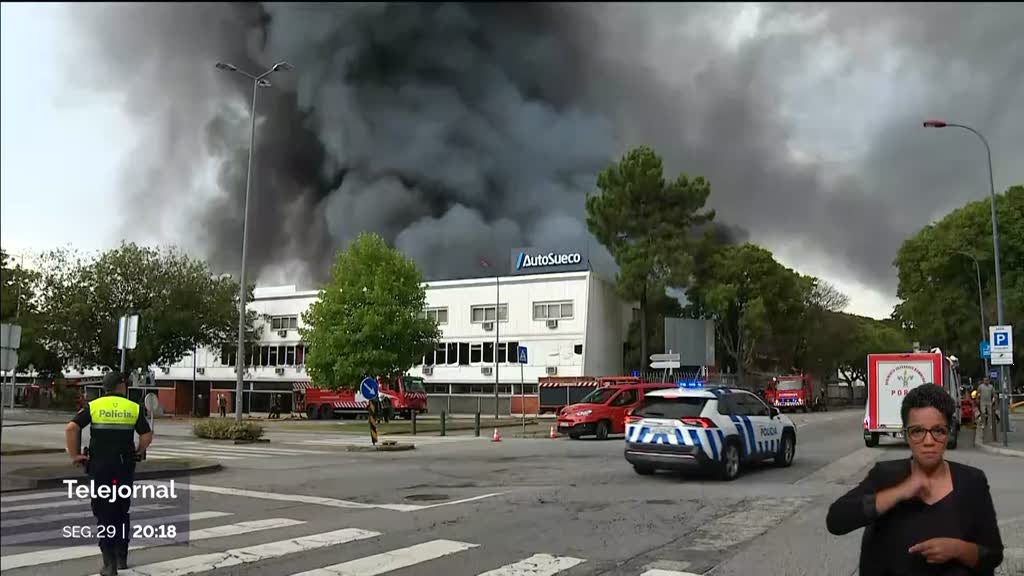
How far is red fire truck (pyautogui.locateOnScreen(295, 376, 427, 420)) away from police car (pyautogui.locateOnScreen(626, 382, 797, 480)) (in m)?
28.1

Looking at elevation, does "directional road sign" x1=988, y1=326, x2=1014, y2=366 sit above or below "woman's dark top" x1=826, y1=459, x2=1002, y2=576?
above

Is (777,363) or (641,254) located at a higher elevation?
(641,254)

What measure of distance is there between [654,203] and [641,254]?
4.32m

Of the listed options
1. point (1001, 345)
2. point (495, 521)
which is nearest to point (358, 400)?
point (1001, 345)

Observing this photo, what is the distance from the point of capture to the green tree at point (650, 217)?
55.8 meters

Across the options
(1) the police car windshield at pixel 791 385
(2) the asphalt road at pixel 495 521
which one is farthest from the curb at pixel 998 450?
(1) the police car windshield at pixel 791 385

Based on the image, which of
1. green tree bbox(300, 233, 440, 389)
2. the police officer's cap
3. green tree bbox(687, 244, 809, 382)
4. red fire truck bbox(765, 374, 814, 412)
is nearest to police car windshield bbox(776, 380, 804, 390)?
red fire truck bbox(765, 374, 814, 412)

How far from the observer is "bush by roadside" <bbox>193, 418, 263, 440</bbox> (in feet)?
81.1

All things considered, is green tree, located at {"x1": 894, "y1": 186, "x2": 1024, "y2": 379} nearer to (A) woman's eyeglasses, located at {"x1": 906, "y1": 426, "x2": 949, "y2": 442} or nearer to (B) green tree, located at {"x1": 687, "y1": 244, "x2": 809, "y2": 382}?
(B) green tree, located at {"x1": 687, "y1": 244, "x2": 809, "y2": 382}

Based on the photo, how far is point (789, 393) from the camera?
5288cm

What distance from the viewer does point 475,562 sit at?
26.3 ft

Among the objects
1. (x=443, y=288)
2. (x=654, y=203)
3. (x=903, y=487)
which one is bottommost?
(x=903, y=487)

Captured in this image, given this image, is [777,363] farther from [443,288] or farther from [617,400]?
[617,400]

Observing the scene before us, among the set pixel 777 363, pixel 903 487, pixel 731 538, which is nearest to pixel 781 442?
pixel 731 538
